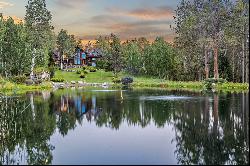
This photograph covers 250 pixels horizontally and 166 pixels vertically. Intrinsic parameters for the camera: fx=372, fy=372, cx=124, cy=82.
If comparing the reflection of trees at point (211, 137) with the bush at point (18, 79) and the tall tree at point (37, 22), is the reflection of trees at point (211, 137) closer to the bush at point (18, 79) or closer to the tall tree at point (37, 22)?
the bush at point (18, 79)

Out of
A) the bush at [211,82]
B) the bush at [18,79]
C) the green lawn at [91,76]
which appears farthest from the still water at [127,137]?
the green lawn at [91,76]

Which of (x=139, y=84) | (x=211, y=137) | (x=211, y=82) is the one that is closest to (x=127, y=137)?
(x=211, y=137)

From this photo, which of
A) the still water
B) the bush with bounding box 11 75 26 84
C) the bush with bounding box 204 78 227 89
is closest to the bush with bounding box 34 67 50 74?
the bush with bounding box 11 75 26 84

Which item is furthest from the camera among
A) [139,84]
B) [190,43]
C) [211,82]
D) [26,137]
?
[190,43]

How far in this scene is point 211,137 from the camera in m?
19.9

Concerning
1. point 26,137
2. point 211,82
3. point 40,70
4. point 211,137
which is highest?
point 40,70

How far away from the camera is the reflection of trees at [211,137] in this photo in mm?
15823

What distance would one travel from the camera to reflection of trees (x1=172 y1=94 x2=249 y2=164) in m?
15.8

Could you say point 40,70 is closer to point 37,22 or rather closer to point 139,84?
point 37,22

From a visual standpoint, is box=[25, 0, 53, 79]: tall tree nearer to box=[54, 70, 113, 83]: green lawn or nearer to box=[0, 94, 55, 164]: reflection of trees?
box=[54, 70, 113, 83]: green lawn

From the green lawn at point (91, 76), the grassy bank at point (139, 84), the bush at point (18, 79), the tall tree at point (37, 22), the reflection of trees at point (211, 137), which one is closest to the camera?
the reflection of trees at point (211, 137)

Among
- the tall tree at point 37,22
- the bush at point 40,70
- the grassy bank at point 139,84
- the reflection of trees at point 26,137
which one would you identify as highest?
the tall tree at point 37,22

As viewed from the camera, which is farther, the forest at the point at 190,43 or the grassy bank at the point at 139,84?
the forest at the point at 190,43

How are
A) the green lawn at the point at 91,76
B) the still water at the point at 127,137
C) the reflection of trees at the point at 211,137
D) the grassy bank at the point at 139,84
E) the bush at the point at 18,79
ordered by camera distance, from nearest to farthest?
the reflection of trees at the point at 211,137 → the still water at the point at 127,137 → the grassy bank at the point at 139,84 → the bush at the point at 18,79 → the green lawn at the point at 91,76
